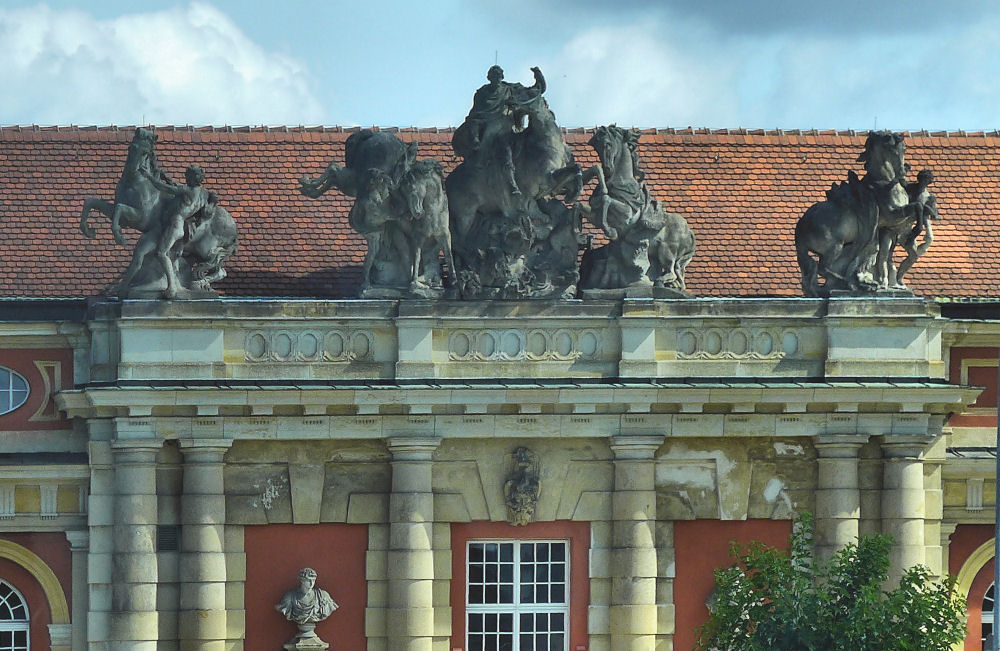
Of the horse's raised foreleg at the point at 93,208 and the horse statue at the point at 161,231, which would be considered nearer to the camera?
the horse statue at the point at 161,231

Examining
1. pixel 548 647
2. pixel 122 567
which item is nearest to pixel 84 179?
pixel 122 567

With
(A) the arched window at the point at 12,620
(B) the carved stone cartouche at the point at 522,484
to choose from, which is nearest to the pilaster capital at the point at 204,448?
(A) the arched window at the point at 12,620

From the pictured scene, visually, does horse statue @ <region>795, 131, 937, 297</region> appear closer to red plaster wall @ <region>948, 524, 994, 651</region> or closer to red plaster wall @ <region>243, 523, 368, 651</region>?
red plaster wall @ <region>948, 524, 994, 651</region>

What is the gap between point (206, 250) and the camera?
132ft

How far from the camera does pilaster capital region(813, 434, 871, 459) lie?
132 ft

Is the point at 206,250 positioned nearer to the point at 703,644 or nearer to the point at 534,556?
the point at 534,556

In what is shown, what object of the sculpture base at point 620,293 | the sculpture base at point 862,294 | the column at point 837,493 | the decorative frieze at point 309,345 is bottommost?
the column at point 837,493

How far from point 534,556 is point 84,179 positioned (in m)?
10.6

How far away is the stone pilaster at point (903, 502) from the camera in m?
40.2

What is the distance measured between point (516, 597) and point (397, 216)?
6215 millimetres

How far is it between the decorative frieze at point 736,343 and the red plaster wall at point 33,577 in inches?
396

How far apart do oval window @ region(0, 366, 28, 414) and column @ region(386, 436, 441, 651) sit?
5900 millimetres

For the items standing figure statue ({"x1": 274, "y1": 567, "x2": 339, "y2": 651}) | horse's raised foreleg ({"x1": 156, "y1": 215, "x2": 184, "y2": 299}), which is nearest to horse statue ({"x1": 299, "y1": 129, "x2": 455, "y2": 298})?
horse's raised foreleg ({"x1": 156, "y1": 215, "x2": 184, "y2": 299})

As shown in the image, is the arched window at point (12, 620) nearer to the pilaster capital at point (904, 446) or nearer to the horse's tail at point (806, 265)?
the horse's tail at point (806, 265)
